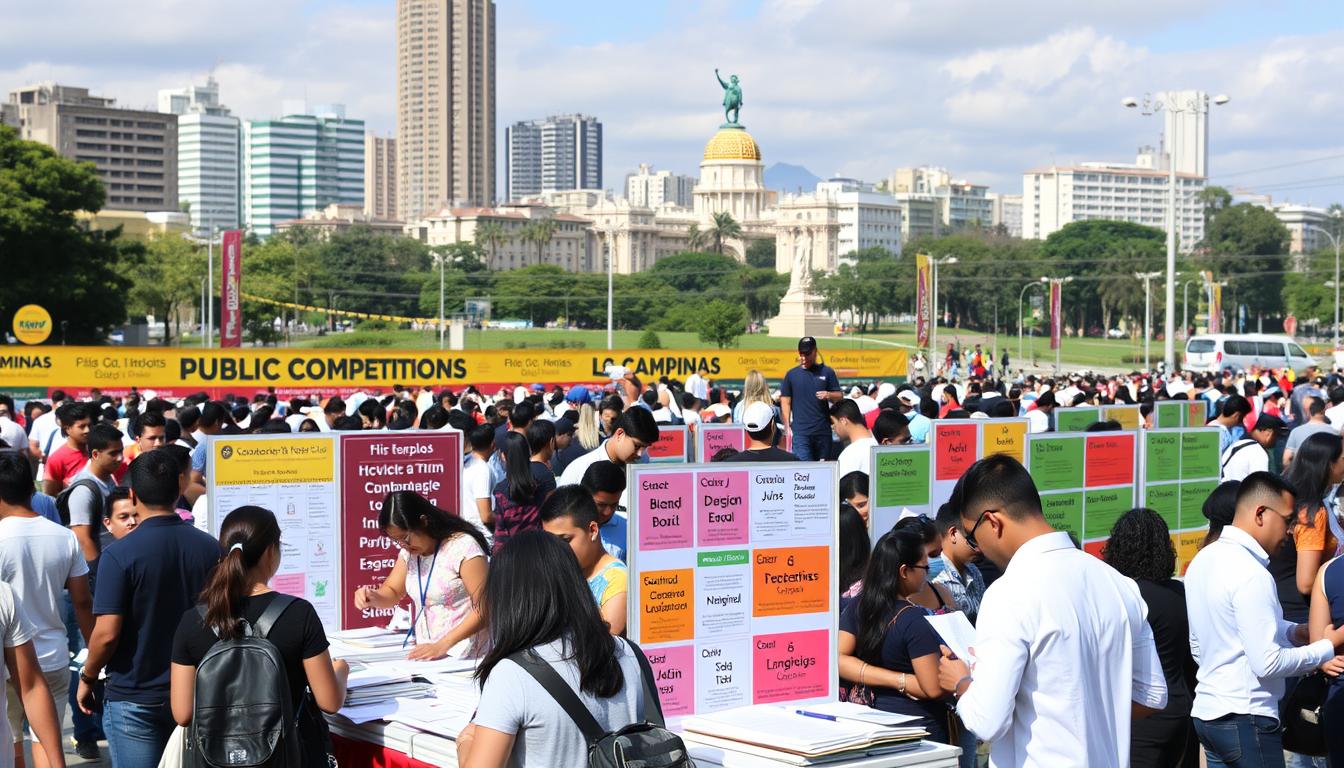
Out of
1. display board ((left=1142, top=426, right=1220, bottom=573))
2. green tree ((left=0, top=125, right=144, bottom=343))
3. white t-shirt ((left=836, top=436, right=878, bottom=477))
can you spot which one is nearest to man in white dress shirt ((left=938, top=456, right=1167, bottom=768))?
white t-shirt ((left=836, top=436, right=878, bottom=477))

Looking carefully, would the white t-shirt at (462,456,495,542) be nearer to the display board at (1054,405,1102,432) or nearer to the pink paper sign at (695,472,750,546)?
the pink paper sign at (695,472,750,546)

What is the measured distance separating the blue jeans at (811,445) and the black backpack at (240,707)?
8601mm

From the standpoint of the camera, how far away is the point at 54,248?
51.7 m

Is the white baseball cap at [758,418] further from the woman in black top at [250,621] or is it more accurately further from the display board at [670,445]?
the woman in black top at [250,621]

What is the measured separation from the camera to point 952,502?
4.31m

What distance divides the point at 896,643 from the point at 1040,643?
1.52 m

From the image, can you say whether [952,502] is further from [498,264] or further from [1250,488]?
[498,264]

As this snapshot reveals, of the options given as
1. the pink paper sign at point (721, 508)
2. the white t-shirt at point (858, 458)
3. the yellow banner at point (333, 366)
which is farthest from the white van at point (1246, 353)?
the pink paper sign at point (721, 508)

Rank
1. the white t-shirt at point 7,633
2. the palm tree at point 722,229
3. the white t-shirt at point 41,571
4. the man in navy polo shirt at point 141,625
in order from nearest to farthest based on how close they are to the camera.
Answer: the white t-shirt at point 7,633 → the man in navy polo shirt at point 141,625 → the white t-shirt at point 41,571 → the palm tree at point 722,229

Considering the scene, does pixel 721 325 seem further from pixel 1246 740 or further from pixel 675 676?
pixel 675 676

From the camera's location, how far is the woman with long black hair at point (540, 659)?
3.63m

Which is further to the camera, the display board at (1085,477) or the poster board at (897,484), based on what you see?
the display board at (1085,477)

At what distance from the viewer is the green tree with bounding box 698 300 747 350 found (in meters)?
75.3

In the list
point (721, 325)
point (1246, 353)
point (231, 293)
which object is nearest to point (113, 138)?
point (721, 325)
